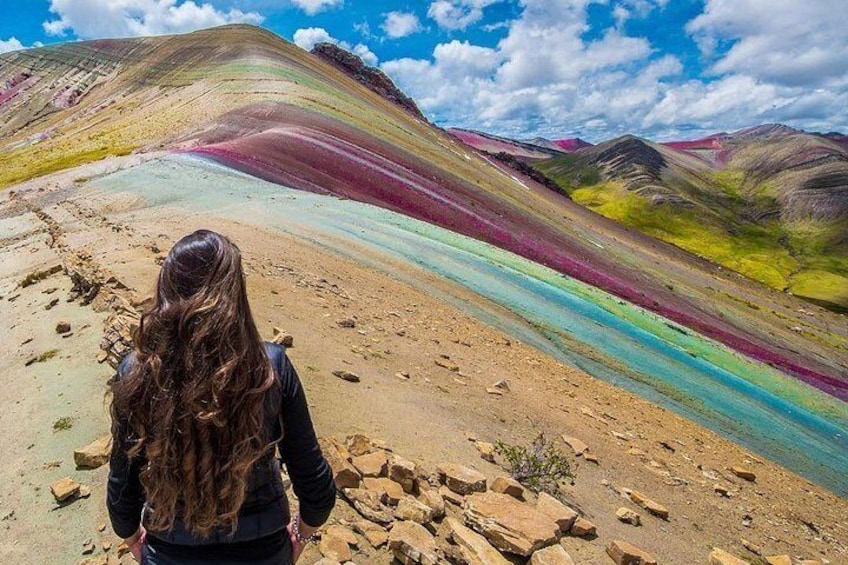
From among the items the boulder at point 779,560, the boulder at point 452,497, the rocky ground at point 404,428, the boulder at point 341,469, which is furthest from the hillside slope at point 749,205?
the boulder at point 341,469

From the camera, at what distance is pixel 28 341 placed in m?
10.9

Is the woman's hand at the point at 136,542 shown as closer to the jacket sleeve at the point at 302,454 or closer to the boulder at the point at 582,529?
the jacket sleeve at the point at 302,454

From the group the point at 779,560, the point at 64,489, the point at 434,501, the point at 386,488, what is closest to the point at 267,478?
the point at 386,488

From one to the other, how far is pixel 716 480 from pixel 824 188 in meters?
177

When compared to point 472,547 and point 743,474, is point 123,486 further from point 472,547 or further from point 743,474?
point 743,474

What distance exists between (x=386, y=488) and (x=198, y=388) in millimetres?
4068

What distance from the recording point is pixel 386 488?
660cm

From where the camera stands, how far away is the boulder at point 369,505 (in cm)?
614

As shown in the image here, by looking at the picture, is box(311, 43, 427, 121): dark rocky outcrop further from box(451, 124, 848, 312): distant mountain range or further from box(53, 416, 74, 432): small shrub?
box(53, 416, 74, 432): small shrub

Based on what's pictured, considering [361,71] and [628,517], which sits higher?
[361,71]

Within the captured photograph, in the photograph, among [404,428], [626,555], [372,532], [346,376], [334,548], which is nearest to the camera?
[334,548]

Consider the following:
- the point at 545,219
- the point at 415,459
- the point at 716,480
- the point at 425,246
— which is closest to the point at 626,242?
the point at 545,219

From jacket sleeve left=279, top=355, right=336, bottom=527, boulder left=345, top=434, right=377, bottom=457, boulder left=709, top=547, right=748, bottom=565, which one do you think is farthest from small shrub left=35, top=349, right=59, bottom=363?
boulder left=709, top=547, right=748, bottom=565

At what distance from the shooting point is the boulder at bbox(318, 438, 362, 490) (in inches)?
256
